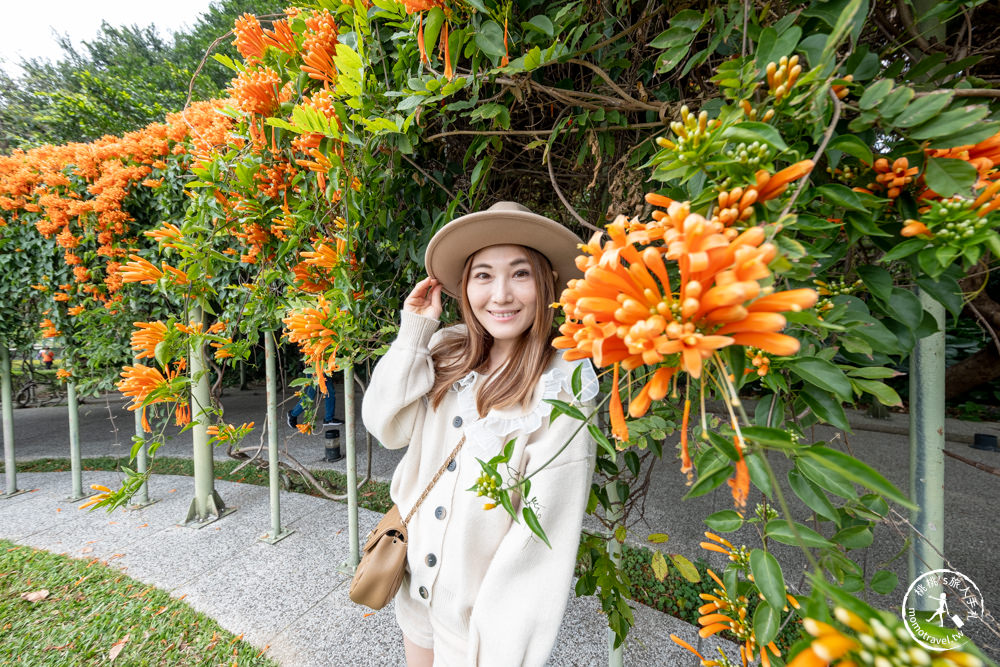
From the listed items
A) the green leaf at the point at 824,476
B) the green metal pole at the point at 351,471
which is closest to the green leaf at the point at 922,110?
the green leaf at the point at 824,476

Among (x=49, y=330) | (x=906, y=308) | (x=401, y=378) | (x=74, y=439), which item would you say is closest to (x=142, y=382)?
(x=401, y=378)

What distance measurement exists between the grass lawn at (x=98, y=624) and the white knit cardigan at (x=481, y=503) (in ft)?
4.14

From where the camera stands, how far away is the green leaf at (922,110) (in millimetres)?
379

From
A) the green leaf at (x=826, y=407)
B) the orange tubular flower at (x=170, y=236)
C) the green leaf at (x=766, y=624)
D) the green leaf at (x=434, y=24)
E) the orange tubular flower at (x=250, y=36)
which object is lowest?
the green leaf at (x=766, y=624)

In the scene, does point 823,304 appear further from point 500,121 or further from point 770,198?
point 500,121

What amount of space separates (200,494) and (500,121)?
11.0ft

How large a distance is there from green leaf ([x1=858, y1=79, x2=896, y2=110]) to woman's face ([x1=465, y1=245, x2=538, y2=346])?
71 centimetres

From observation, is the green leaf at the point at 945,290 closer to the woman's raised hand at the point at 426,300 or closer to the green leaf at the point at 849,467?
the green leaf at the point at 849,467

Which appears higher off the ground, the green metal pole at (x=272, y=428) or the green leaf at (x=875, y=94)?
the green leaf at (x=875, y=94)

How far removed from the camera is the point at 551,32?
649 millimetres

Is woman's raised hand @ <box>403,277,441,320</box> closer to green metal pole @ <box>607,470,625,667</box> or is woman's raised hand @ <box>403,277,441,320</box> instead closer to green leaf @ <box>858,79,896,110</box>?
green metal pole @ <box>607,470,625,667</box>

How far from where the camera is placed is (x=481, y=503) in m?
0.98

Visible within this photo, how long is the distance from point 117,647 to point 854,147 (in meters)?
2.96

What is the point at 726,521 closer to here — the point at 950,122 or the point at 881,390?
the point at 881,390
